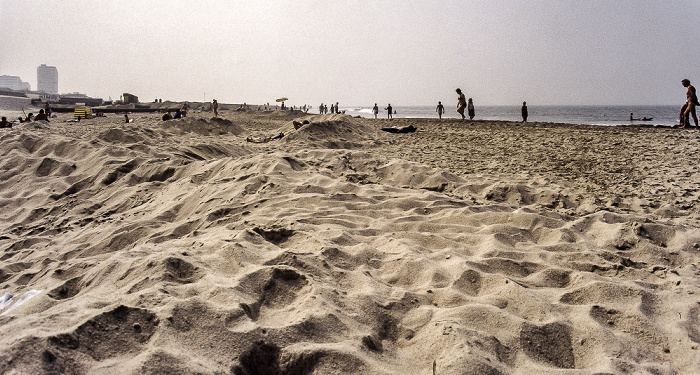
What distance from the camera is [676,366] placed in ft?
6.21

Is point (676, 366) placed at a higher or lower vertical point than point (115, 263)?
lower

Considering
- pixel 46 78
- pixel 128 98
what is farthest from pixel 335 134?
pixel 46 78

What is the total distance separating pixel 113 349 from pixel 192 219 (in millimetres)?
2216

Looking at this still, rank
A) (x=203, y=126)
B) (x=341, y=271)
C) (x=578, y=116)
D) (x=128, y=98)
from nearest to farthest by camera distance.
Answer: (x=341, y=271), (x=203, y=126), (x=578, y=116), (x=128, y=98)

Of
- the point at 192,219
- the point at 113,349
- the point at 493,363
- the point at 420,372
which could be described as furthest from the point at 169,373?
the point at 192,219

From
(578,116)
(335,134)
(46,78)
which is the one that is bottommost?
(335,134)

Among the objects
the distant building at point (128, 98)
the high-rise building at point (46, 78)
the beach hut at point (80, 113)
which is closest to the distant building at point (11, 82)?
the high-rise building at point (46, 78)

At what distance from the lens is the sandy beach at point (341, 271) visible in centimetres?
182

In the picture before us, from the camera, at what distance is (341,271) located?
264 centimetres

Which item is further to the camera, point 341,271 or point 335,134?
point 335,134

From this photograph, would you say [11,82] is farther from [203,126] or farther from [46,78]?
[203,126]

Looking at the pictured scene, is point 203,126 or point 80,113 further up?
point 80,113

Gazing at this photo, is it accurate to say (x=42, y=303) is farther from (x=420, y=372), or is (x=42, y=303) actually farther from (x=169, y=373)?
(x=420, y=372)

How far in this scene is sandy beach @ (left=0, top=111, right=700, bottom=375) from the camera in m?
1.82
